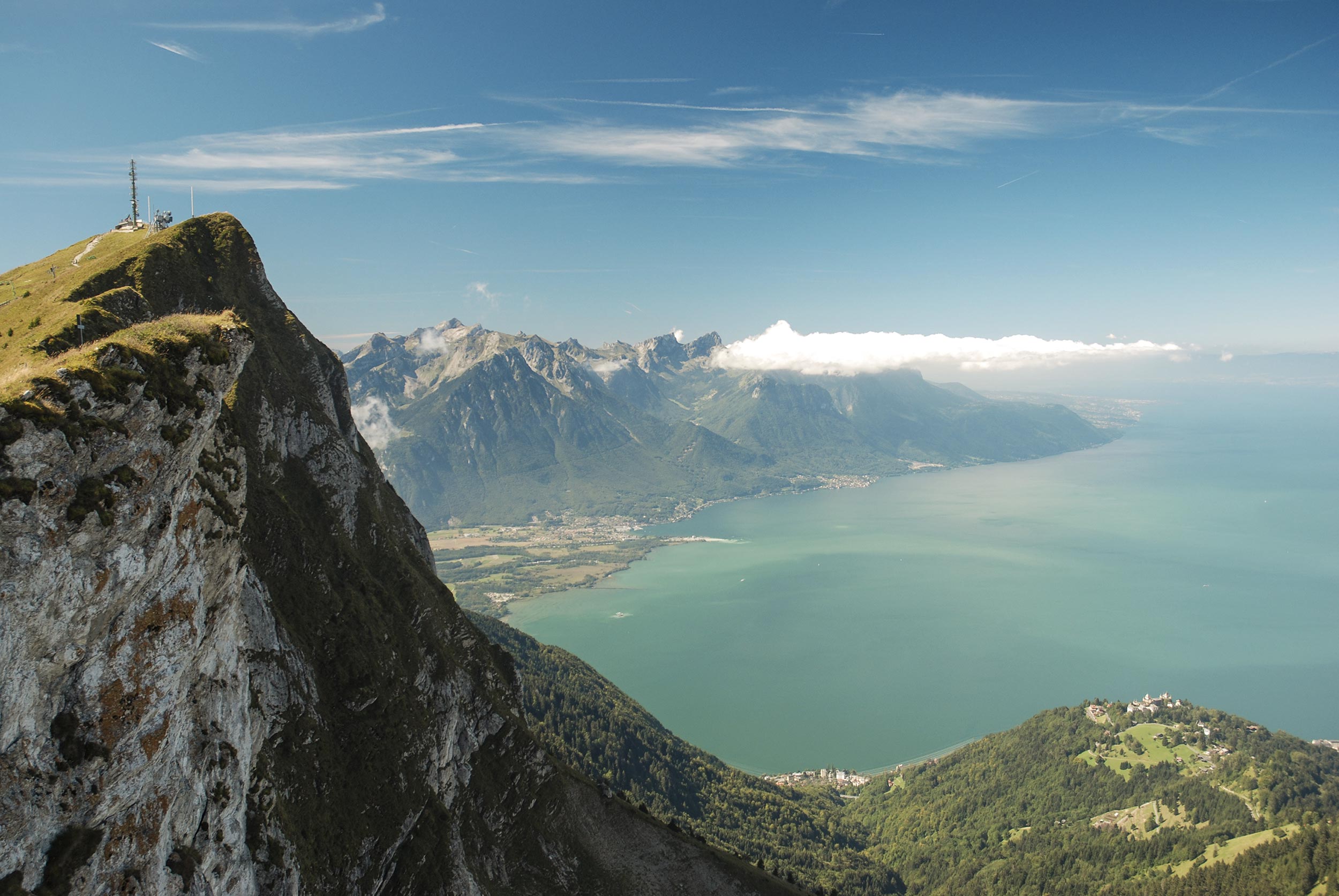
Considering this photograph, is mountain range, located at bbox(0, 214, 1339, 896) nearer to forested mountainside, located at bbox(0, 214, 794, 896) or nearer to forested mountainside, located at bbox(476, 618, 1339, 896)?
forested mountainside, located at bbox(0, 214, 794, 896)

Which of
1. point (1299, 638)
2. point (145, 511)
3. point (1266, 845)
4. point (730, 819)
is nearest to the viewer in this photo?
point (145, 511)

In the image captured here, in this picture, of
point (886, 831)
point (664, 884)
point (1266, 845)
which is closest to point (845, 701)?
point (886, 831)

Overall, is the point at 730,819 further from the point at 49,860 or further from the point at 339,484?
the point at 49,860

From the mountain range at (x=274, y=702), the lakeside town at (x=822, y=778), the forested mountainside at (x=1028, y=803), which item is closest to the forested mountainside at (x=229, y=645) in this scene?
the mountain range at (x=274, y=702)

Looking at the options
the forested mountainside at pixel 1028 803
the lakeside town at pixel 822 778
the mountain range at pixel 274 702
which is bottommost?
the lakeside town at pixel 822 778

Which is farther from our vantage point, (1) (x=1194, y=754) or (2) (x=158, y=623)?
(1) (x=1194, y=754)

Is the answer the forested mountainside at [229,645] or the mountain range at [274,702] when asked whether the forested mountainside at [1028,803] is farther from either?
the forested mountainside at [229,645]
